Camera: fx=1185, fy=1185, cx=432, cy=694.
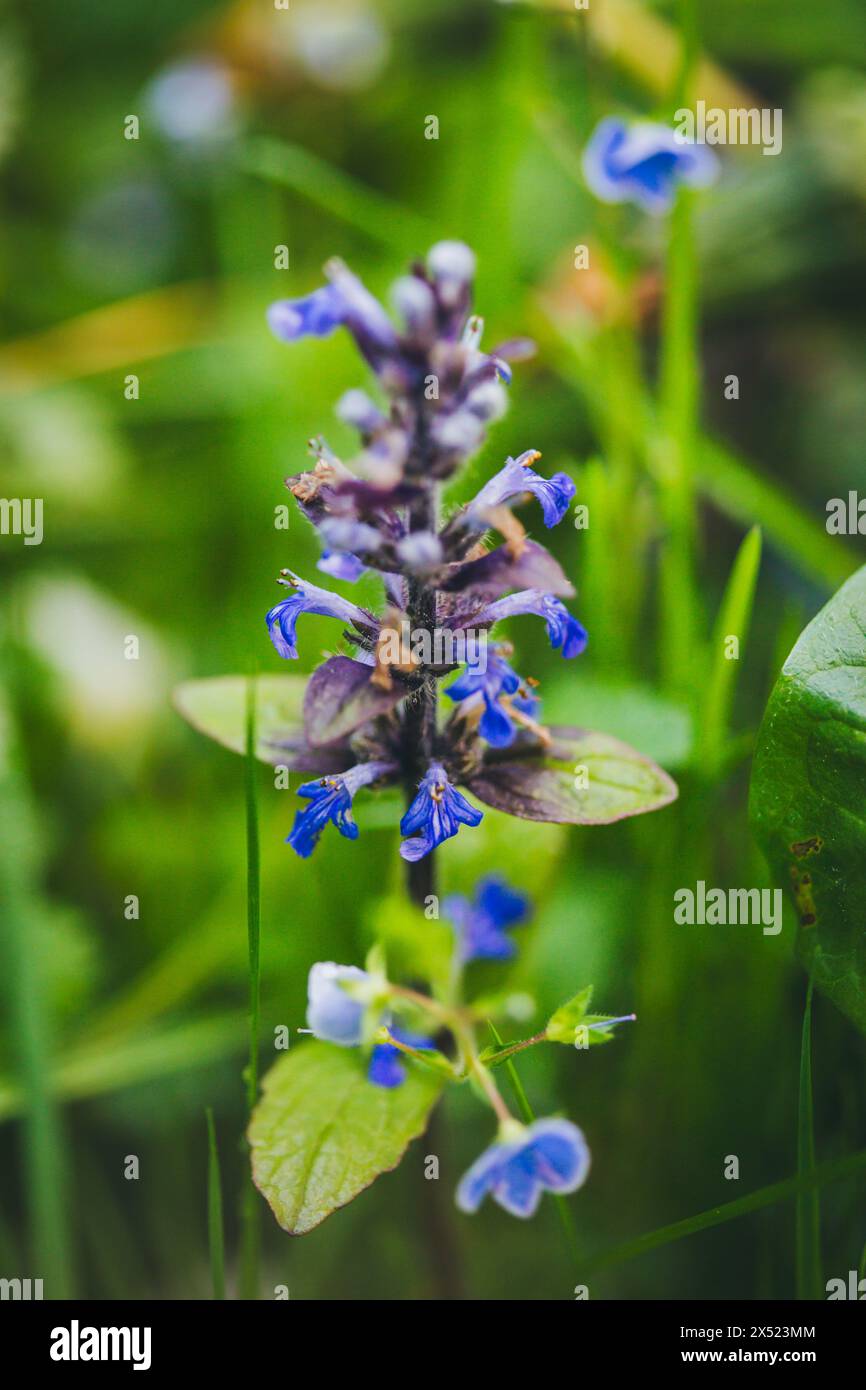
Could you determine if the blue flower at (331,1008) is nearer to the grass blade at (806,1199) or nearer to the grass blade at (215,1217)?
the grass blade at (215,1217)

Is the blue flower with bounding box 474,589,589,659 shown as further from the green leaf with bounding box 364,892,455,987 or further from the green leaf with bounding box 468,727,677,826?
the green leaf with bounding box 364,892,455,987

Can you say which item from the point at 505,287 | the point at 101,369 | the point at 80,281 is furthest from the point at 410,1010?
the point at 80,281

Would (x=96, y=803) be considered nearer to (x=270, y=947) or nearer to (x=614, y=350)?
(x=270, y=947)

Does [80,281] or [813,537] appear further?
[80,281]

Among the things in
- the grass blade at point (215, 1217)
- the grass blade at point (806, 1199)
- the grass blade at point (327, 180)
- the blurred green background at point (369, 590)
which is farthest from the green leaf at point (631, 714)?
the grass blade at point (327, 180)

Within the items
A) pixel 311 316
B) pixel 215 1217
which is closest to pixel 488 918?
pixel 215 1217

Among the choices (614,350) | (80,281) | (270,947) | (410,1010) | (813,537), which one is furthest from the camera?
(80,281)
